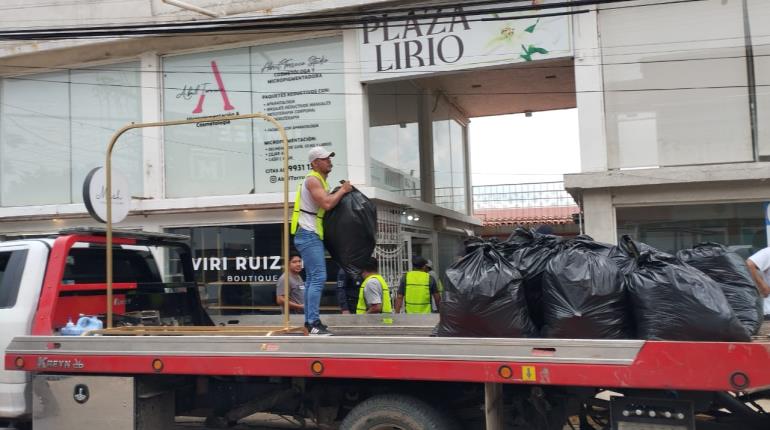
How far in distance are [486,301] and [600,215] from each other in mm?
6532

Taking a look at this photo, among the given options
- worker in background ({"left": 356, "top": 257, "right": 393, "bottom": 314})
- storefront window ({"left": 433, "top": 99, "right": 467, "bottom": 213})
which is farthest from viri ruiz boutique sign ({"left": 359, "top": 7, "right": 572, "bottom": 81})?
worker in background ({"left": 356, "top": 257, "right": 393, "bottom": 314})

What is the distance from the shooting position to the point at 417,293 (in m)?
8.27

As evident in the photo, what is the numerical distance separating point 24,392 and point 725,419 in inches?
185

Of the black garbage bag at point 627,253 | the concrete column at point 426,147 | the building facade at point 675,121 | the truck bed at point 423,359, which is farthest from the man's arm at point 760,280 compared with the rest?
the concrete column at point 426,147

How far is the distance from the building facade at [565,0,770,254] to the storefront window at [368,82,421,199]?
367 centimetres

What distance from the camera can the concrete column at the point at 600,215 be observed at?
9562mm

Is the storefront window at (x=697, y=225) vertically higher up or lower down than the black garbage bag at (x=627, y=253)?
higher up

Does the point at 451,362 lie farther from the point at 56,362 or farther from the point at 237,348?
the point at 56,362

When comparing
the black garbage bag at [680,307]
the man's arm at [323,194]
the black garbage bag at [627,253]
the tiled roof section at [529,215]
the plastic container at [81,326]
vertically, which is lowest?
the plastic container at [81,326]

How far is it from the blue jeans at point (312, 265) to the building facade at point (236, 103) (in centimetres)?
552

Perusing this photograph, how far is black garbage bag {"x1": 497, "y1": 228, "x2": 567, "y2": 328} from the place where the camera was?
381 centimetres

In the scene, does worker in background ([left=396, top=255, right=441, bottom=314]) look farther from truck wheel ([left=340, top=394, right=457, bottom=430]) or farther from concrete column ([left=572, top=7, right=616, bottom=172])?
truck wheel ([left=340, top=394, right=457, bottom=430])

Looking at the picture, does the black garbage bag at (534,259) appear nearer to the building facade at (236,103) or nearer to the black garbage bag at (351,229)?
the black garbage bag at (351,229)

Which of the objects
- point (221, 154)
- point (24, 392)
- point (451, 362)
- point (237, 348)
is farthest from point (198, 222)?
point (451, 362)
